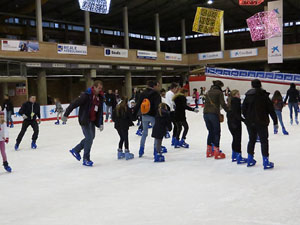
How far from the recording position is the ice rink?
349 centimetres

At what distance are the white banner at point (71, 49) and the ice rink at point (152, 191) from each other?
1676 centimetres

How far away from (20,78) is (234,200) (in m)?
18.3

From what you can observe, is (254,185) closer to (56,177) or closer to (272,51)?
(56,177)

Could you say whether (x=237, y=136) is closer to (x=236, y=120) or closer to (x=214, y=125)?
(x=236, y=120)

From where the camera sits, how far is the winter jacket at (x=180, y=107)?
24.6ft

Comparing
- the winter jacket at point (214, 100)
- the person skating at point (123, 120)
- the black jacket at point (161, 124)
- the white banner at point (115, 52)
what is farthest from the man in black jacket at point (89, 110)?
the white banner at point (115, 52)

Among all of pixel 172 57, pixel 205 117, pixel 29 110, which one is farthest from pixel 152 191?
pixel 172 57

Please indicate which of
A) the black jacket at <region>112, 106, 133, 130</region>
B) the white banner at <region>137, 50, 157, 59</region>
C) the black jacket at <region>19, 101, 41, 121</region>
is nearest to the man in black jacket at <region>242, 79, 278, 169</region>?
the black jacket at <region>112, 106, 133, 130</region>

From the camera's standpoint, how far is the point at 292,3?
34.1 m

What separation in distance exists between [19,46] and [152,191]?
1846 centimetres

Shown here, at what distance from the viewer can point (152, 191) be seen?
4.50 meters

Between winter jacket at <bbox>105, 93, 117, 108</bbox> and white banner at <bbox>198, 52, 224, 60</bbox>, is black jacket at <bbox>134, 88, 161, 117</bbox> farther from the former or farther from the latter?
white banner at <bbox>198, 52, 224, 60</bbox>

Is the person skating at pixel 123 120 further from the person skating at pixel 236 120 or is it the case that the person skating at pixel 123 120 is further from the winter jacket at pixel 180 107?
the person skating at pixel 236 120

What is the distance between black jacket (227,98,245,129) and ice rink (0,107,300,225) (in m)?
0.71
